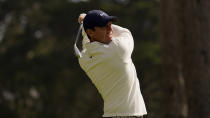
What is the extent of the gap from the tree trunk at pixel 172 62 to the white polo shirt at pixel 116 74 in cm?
1026

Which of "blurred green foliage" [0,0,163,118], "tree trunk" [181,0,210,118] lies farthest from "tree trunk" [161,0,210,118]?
"blurred green foliage" [0,0,163,118]

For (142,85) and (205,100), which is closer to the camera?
(205,100)

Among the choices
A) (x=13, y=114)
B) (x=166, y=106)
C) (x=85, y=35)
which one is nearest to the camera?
(x=85, y=35)

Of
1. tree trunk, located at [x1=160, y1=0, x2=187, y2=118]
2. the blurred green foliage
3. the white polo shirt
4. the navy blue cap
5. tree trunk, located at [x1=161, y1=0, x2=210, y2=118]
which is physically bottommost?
the blurred green foliage

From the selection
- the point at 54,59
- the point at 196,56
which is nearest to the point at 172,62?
the point at 196,56

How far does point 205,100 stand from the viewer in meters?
12.1

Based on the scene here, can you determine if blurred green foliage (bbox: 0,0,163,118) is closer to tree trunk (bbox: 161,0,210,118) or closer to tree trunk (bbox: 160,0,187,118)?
tree trunk (bbox: 160,0,187,118)

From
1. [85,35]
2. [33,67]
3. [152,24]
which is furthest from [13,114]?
[85,35]

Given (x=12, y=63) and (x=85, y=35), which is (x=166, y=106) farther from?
(x=12, y=63)

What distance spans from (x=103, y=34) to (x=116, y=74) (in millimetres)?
334

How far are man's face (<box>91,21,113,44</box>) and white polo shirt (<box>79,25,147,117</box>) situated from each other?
1.9 inches

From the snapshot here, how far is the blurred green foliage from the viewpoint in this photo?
32.6 m

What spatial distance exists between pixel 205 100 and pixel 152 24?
2438cm

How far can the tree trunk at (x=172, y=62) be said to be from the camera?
53.4ft
